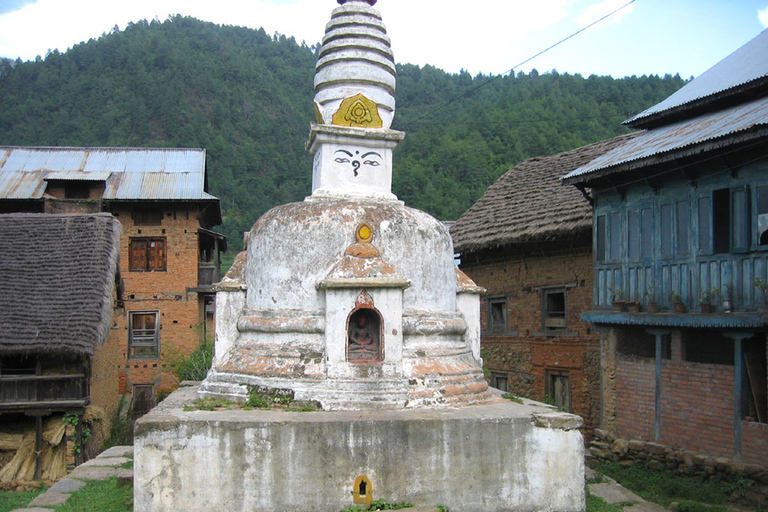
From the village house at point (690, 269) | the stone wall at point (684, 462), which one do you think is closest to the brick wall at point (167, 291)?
the village house at point (690, 269)

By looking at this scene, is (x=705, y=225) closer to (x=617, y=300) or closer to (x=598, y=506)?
(x=617, y=300)

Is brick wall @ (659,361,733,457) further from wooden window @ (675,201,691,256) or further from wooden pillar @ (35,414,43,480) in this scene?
wooden pillar @ (35,414,43,480)

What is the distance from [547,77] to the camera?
180ft

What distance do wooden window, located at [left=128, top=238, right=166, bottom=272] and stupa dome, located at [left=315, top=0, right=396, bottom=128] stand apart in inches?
604

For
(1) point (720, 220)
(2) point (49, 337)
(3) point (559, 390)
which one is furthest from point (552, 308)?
(2) point (49, 337)

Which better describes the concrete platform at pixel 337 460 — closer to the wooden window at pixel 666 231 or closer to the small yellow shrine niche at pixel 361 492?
the small yellow shrine niche at pixel 361 492

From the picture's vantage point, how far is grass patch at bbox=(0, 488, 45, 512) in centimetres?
1313

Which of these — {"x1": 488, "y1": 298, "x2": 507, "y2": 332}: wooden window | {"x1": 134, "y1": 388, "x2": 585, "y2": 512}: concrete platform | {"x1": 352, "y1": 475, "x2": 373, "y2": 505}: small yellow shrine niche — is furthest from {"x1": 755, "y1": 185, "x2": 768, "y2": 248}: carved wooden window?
{"x1": 488, "y1": 298, "x2": 507, "y2": 332}: wooden window

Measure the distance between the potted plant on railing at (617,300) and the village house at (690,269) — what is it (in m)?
0.03

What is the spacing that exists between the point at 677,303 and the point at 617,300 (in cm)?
162

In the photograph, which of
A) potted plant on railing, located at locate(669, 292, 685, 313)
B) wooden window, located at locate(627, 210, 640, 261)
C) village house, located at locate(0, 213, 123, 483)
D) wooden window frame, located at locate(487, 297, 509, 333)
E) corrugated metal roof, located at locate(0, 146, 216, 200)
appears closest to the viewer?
potted plant on railing, located at locate(669, 292, 685, 313)

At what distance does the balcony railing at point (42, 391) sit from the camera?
16.3m

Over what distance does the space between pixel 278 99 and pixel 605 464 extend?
44005 millimetres

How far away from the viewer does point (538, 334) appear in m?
18.2
